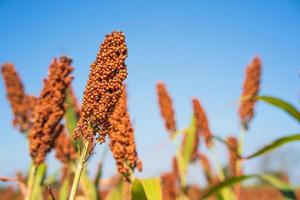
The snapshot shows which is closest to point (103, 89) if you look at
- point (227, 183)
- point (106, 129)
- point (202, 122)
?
point (106, 129)

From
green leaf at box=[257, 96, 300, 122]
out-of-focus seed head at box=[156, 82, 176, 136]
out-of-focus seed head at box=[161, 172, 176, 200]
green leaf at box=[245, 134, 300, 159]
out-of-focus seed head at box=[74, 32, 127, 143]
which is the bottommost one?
out-of-focus seed head at box=[161, 172, 176, 200]

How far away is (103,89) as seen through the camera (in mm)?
1856

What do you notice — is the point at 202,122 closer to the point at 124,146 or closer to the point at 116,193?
the point at 116,193

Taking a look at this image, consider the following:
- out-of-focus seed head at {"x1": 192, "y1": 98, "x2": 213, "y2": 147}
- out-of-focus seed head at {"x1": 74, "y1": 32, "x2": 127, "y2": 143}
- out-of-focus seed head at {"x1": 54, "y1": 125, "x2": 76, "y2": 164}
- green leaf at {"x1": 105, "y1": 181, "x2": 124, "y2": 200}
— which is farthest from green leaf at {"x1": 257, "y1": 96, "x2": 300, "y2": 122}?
out-of-focus seed head at {"x1": 192, "y1": 98, "x2": 213, "y2": 147}

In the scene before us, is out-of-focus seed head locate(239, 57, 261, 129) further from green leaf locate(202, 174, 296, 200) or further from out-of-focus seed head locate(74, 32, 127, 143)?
green leaf locate(202, 174, 296, 200)

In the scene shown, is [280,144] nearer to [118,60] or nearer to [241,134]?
[118,60]

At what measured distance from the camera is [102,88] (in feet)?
6.09

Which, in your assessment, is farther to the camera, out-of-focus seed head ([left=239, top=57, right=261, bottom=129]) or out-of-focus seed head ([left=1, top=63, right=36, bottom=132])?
out-of-focus seed head ([left=239, top=57, right=261, bottom=129])

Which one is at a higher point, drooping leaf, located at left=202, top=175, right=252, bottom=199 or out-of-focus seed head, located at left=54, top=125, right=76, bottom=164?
out-of-focus seed head, located at left=54, top=125, right=76, bottom=164

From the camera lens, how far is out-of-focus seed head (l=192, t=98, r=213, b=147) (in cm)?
517

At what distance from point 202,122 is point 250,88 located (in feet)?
4.77

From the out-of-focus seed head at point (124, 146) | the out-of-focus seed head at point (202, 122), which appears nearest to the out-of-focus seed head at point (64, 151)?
the out-of-focus seed head at point (124, 146)

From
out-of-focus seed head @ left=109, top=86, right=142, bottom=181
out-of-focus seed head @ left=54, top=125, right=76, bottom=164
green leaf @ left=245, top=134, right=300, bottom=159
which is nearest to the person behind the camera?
green leaf @ left=245, top=134, right=300, bottom=159

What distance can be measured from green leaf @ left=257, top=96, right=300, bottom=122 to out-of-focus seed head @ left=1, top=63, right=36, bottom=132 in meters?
4.37
